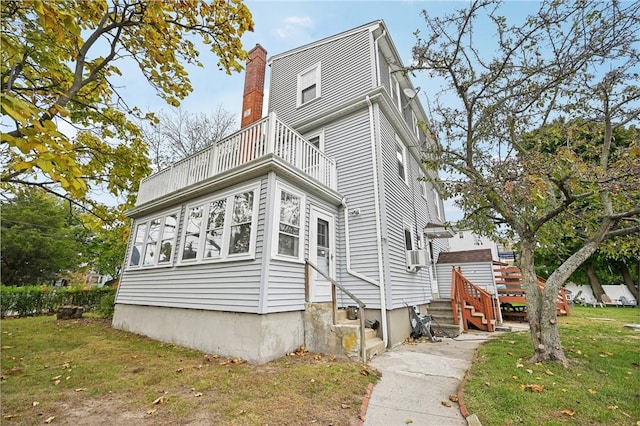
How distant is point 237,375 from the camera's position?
15.2 feet

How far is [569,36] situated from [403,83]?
22.1 ft

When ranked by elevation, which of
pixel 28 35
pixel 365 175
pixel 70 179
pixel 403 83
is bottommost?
pixel 70 179

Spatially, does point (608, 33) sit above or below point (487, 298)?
above

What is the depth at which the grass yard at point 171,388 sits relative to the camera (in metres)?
3.29

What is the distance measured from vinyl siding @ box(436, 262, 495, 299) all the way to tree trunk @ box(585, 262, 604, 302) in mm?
18630

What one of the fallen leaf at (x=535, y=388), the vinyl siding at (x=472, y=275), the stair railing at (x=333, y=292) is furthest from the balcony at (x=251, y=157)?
the vinyl siding at (x=472, y=275)

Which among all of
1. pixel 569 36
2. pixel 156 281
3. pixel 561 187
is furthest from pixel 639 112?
pixel 156 281

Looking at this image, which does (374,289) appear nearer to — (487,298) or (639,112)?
(487,298)

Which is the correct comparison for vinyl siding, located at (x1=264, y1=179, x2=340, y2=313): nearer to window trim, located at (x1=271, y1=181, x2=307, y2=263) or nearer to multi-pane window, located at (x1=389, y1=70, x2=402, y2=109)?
window trim, located at (x1=271, y1=181, x2=307, y2=263)

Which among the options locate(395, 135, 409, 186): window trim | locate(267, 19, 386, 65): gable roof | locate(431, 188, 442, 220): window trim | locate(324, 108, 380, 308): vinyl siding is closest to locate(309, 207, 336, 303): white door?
locate(324, 108, 380, 308): vinyl siding

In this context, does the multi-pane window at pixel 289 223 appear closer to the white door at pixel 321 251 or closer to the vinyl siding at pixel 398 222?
the white door at pixel 321 251

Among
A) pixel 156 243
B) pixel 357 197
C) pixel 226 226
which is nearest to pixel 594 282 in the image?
pixel 357 197

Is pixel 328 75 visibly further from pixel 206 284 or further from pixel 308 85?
pixel 206 284

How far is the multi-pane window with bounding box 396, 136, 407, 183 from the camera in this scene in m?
10.2
